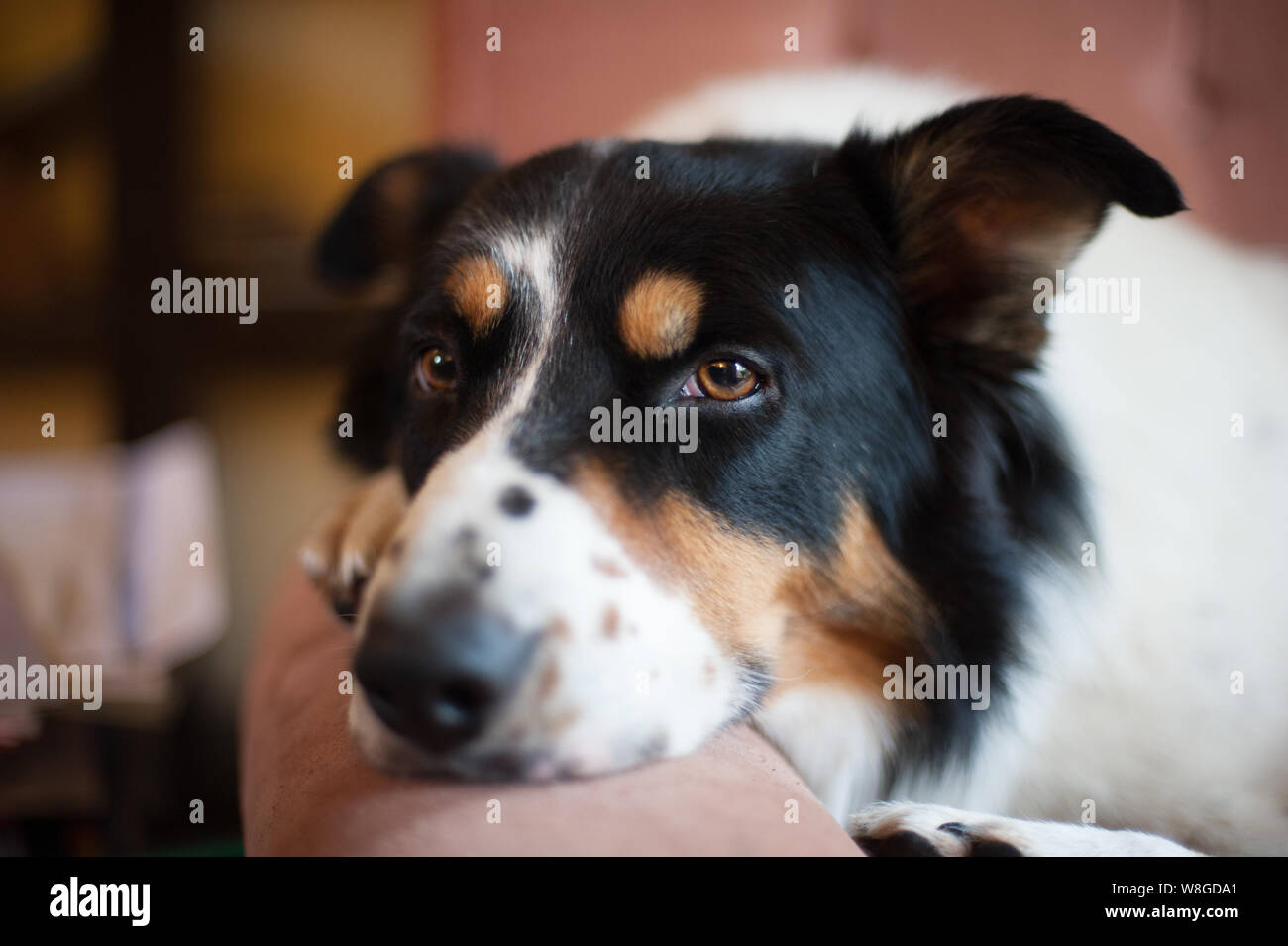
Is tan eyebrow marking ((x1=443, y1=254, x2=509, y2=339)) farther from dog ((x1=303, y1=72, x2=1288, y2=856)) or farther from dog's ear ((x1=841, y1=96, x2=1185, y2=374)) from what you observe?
dog's ear ((x1=841, y1=96, x2=1185, y2=374))

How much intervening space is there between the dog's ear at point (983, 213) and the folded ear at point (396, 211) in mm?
713

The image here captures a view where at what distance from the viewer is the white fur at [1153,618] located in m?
1.31

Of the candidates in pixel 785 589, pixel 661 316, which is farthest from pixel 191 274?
pixel 785 589

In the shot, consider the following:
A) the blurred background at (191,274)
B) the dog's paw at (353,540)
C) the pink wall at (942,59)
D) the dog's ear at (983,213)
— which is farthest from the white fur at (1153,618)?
the blurred background at (191,274)

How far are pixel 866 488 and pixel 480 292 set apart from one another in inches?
21.9

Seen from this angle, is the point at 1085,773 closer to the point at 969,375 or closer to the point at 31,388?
the point at 969,375

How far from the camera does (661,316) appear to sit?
3.84 ft

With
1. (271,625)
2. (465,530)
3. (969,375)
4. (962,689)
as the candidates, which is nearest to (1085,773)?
(962,689)

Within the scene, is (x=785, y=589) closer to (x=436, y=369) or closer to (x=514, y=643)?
(x=514, y=643)

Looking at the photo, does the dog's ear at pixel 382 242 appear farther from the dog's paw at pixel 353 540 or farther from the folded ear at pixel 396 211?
the dog's paw at pixel 353 540

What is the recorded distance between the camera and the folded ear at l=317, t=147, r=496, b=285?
1.72 m

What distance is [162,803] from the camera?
333 centimetres

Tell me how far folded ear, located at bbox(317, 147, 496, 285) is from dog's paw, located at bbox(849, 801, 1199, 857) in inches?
46.7

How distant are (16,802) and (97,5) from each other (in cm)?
262
